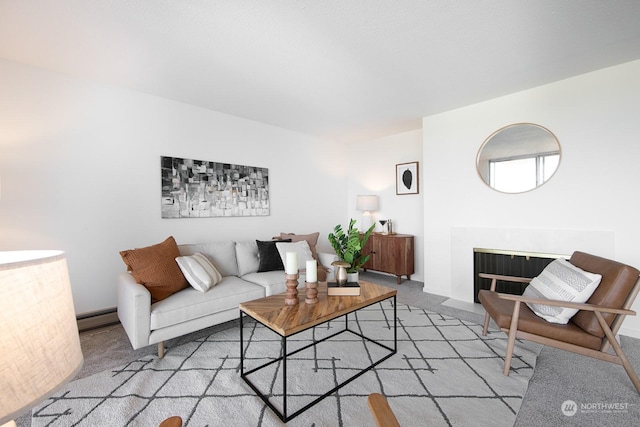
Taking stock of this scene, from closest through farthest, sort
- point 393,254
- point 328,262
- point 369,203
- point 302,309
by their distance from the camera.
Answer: point 302,309 → point 328,262 → point 393,254 → point 369,203

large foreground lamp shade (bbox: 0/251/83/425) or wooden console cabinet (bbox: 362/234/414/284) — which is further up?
large foreground lamp shade (bbox: 0/251/83/425)

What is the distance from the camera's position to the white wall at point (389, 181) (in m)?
4.48

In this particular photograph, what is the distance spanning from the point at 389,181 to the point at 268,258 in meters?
2.73

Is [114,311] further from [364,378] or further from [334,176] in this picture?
[334,176]

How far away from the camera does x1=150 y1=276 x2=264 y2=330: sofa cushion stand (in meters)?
2.13

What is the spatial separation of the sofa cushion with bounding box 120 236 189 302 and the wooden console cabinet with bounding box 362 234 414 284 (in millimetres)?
3029

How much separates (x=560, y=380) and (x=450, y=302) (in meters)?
1.60

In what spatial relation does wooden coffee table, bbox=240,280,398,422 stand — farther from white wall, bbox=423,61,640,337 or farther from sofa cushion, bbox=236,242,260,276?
white wall, bbox=423,61,640,337

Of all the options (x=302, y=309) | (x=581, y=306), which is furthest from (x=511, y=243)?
(x=302, y=309)

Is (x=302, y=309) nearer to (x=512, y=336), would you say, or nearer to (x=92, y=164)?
(x=512, y=336)

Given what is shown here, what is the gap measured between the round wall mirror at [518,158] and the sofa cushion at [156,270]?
3634 mm

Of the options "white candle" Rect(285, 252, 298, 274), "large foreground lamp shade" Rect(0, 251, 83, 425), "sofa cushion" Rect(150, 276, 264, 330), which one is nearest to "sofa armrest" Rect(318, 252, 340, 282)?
"sofa cushion" Rect(150, 276, 264, 330)

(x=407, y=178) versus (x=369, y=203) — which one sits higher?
(x=407, y=178)

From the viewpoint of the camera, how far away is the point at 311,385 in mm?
1812
